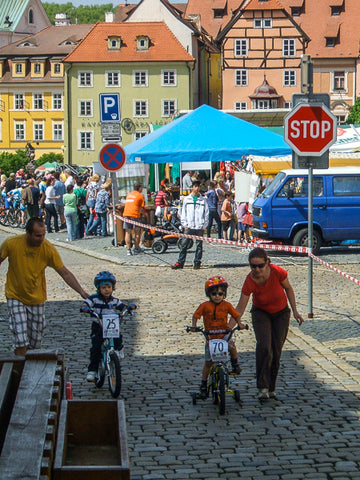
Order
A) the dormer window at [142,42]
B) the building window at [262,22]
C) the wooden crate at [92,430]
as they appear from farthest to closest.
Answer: the dormer window at [142,42]
the building window at [262,22]
the wooden crate at [92,430]

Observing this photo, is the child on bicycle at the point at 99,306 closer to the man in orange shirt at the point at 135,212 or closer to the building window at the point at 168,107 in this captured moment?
the man in orange shirt at the point at 135,212

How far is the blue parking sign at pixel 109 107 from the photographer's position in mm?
23234

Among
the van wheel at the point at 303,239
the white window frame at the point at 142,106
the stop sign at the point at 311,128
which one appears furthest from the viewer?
the white window frame at the point at 142,106

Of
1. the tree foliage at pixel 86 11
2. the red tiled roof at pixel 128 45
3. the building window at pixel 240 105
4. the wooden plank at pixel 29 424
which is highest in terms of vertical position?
the tree foliage at pixel 86 11

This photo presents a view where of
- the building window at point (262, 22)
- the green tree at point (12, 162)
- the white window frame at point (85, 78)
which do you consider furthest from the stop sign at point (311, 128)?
the white window frame at point (85, 78)

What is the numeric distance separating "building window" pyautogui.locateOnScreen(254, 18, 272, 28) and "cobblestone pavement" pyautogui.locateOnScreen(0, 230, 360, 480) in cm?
6408

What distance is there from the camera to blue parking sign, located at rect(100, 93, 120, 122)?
23234mm

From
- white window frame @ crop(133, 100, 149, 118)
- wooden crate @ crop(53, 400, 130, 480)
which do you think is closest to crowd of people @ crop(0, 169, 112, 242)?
wooden crate @ crop(53, 400, 130, 480)

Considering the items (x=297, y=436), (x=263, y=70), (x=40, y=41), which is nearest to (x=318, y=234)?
(x=297, y=436)

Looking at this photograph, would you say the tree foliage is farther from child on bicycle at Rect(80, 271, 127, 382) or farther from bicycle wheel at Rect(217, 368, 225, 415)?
bicycle wheel at Rect(217, 368, 225, 415)

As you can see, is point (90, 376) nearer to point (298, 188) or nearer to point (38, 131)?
point (298, 188)

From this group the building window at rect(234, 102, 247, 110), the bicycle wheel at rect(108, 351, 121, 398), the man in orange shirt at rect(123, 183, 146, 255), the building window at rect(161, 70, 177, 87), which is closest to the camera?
the bicycle wheel at rect(108, 351, 121, 398)

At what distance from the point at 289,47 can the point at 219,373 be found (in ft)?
243

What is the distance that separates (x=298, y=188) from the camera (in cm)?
2323
